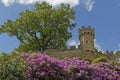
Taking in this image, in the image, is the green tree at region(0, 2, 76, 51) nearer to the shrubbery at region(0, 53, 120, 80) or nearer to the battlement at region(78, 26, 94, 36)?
the battlement at region(78, 26, 94, 36)

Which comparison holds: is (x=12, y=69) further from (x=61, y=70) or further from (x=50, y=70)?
(x=61, y=70)

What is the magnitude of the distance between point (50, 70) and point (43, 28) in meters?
A: 36.0

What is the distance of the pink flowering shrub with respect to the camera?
2242 cm

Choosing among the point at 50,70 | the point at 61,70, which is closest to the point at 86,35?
the point at 61,70

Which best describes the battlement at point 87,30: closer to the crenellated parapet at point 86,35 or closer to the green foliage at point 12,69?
the crenellated parapet at point 86,35

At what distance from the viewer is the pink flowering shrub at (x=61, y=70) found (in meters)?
22.4

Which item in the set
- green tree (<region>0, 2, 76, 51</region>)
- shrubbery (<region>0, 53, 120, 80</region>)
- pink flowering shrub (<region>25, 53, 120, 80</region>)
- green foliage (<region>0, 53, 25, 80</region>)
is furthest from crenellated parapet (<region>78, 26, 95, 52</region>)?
green foliage (<region>0, 53, 25, 80</region>)

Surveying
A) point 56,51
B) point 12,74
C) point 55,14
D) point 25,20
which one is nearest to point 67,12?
point 55,14

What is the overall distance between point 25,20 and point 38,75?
37747mm

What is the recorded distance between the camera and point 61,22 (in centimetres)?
5944

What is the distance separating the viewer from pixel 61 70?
23.1m

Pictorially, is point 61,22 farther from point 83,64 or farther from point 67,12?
point 83,64

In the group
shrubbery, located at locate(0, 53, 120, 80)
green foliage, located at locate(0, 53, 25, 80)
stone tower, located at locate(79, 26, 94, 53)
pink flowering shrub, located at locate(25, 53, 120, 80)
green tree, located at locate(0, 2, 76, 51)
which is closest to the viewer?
green foliage, located at locate(0, 53, 25, 80)

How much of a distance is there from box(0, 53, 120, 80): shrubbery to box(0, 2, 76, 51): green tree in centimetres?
3248
